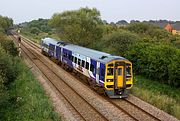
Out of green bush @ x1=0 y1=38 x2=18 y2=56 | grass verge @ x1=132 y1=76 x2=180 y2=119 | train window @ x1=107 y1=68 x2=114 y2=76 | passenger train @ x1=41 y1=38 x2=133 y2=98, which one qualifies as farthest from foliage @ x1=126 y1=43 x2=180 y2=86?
green bush @ x1=0 y1=38 x2=18 y2=56

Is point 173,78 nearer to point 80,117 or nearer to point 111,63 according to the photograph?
point 111,63

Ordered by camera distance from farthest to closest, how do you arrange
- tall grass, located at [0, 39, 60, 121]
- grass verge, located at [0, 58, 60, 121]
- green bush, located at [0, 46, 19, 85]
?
green bush, located at [0, 46, 19, 85], tall grass, located at [0, 39, 60, 121], grass verge, located at [0, 58, 60, 121]

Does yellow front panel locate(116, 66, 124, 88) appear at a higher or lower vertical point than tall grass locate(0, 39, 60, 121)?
higher

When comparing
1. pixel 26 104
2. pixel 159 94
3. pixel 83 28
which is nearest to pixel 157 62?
pixel 159 94

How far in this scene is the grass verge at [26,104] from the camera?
1680 cm

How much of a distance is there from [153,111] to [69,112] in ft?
15.7

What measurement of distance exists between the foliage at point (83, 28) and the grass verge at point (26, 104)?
81.3 ft

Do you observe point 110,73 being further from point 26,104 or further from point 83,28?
point 83,28

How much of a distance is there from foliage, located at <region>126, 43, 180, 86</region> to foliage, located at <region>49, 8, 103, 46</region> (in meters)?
13.2

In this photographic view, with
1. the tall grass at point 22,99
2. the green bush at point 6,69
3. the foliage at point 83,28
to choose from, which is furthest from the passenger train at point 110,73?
the foliage at point 83,28

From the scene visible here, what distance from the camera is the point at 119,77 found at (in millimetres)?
21578

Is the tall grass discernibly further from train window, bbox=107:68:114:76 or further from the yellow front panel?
the yellow front panel

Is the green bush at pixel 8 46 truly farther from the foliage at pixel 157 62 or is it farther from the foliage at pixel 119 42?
the foliage at pixel 157 62

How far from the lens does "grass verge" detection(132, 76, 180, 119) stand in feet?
65.7
